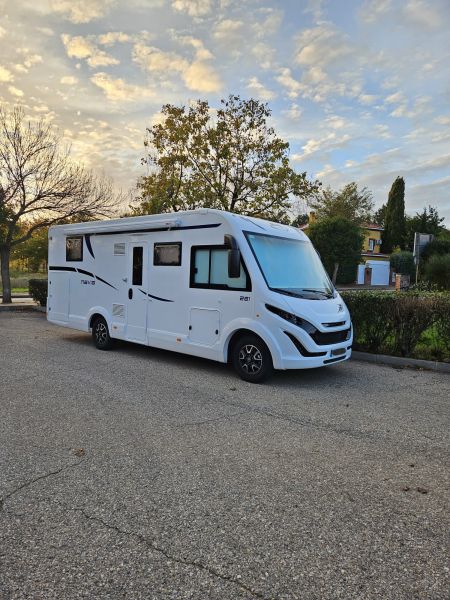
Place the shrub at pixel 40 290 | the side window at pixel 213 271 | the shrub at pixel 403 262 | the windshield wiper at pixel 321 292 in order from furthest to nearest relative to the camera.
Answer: the shrub at pixel 403 262 < the shrub at pixel 40 290 < the windshield wiper at pixel 321 292 < the side window at pixel 213 271

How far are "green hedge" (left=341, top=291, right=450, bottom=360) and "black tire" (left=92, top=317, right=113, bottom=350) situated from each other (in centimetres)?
496

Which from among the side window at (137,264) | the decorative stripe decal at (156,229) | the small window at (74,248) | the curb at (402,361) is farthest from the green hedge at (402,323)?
the small window at (74,248)

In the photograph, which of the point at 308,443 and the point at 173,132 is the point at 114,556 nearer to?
the point at 308,443

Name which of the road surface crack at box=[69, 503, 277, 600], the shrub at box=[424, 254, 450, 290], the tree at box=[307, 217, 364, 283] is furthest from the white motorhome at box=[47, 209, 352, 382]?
the tree at box=[307, 217, 364, 283]

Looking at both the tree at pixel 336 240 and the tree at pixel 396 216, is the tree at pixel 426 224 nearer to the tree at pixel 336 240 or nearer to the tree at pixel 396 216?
the tree at pixel 396 216

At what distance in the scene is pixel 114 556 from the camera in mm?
2553

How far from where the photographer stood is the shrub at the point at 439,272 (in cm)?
2045

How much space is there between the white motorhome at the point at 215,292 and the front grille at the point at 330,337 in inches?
0.6

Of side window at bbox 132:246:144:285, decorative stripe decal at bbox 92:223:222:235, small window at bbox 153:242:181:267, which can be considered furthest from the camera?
side window at bbox 132:246:144:285

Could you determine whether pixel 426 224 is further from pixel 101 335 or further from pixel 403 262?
pixel 101 335

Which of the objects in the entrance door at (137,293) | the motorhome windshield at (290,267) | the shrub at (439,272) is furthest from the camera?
the shrub at (439,272)

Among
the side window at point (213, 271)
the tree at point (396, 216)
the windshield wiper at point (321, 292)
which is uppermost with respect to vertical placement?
the tree at point (396, 216)

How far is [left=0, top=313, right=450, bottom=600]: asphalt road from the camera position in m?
2.40

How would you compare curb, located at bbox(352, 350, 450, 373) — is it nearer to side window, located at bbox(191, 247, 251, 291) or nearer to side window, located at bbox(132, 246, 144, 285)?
side window, located at bbox(191, 247, 251, 291)
